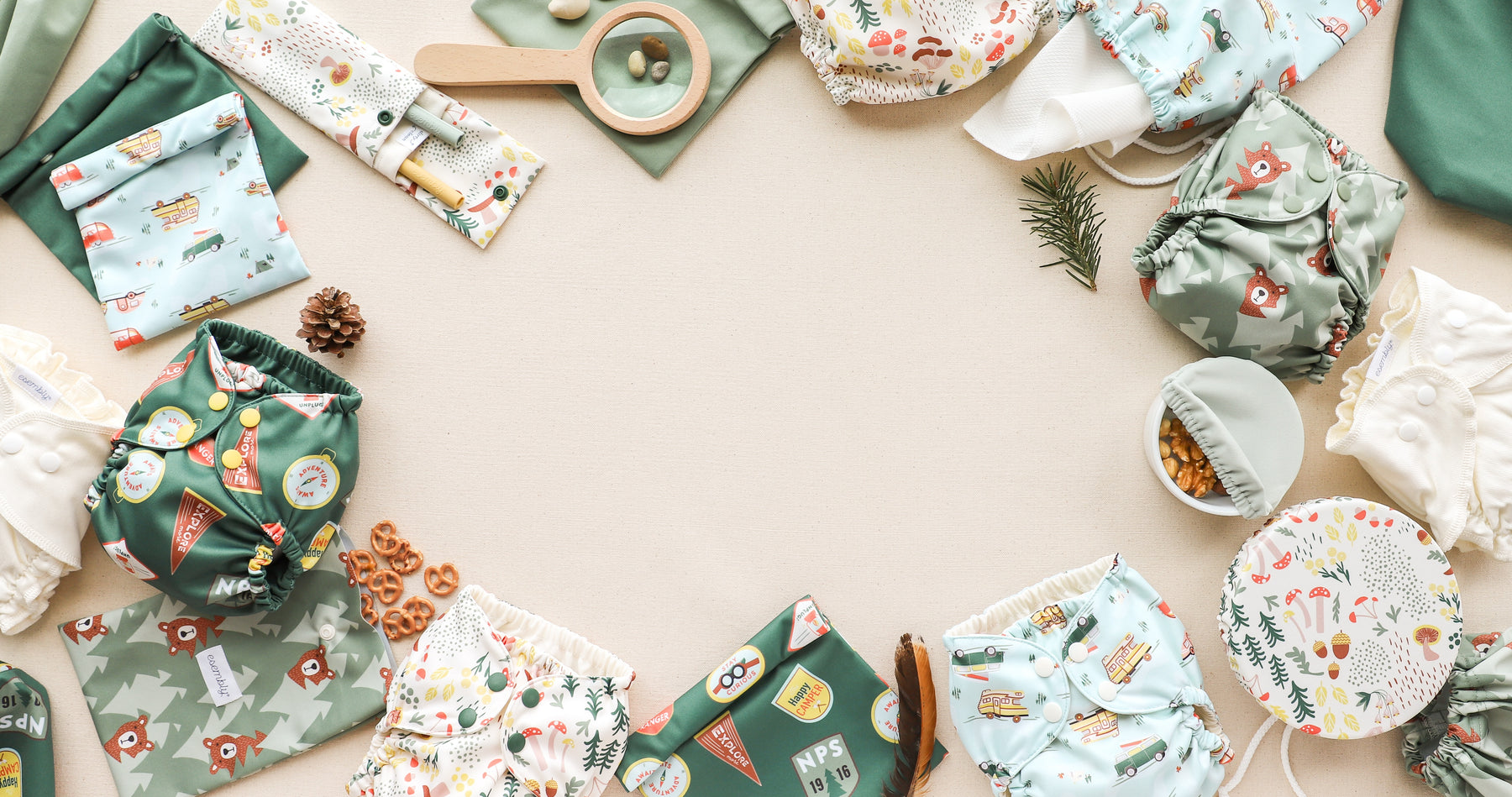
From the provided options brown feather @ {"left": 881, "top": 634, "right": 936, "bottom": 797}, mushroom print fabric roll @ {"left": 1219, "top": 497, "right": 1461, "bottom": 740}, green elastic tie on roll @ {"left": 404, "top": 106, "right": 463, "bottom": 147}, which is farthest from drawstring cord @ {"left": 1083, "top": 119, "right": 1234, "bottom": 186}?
green elastic tie on roll @ {"left": 404, "top": 106, "right": 463, "bottom": 147}

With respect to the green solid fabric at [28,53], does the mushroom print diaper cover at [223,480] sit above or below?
below

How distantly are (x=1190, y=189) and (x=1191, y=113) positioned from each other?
112 mm

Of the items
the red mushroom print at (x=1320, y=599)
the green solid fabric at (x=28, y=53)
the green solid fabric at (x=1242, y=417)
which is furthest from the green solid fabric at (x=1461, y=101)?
the green solid fabric at (x=28, y=53)

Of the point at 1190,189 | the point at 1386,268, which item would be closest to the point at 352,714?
the point at 1190,189

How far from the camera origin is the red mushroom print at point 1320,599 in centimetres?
114

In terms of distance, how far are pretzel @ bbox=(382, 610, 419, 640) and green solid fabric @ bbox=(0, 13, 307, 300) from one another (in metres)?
0.69

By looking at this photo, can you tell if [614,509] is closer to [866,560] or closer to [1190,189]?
[866,560]

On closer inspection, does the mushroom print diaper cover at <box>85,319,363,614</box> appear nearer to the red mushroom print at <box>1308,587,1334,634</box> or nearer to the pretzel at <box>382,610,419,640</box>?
the pretzel at <box>382,610,419,640</box>

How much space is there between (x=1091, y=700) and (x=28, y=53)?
1853mm

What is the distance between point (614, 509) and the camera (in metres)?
1.29

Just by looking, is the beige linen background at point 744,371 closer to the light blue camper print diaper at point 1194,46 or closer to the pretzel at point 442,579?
the pretzel at point 442,579

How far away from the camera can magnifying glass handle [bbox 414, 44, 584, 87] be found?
126 cm

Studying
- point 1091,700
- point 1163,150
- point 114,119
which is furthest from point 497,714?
point 1163,150

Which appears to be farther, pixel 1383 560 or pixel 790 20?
pixel 790 20
